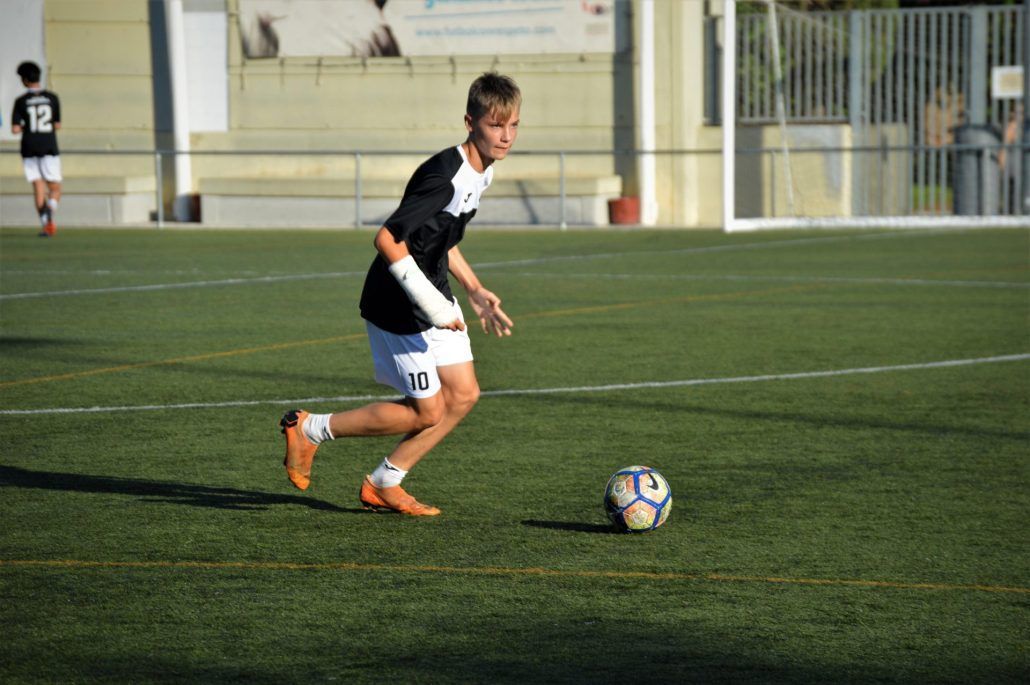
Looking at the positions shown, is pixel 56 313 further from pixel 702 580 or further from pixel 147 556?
pixel 702 580

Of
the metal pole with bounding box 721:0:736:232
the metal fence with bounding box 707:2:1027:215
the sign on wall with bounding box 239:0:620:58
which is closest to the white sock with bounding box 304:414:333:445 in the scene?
the metal pole with bounding box 721:0:736:232

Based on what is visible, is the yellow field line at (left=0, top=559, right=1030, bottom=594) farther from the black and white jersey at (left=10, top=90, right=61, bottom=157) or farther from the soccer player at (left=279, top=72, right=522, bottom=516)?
the black and white jersey at (left=10, top=90, right=61, bottom=157)

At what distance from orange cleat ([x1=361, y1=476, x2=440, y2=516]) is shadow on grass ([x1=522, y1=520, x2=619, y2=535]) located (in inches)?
16.1

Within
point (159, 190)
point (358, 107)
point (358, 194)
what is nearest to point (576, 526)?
point (358, 194)

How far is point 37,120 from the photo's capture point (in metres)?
22.8

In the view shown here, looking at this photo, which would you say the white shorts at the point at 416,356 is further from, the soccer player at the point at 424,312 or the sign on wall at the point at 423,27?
the sign on wall at the point at 423,27

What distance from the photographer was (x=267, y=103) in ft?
93.6

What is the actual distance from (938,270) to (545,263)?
4496mm

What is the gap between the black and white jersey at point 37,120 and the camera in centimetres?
2281

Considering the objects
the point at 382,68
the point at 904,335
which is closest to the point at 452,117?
the point at 382,68

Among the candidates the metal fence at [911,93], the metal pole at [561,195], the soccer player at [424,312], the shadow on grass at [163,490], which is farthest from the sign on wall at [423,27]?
the soccer player at [424,312]

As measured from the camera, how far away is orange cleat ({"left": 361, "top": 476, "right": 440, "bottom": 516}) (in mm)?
6062

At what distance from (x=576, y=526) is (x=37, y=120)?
61.5 feet

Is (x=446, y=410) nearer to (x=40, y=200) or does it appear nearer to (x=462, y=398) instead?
(x=462, y=398)
